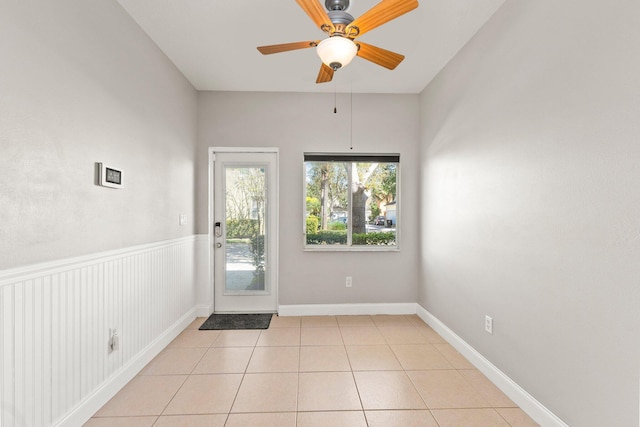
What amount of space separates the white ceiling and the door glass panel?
1.08 m

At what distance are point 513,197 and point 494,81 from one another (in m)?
0.90

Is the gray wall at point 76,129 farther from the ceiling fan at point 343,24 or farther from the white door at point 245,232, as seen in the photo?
the ceiling fan at point 343,24

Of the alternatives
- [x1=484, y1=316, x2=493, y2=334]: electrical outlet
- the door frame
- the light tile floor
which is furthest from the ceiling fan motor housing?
the light tile floor

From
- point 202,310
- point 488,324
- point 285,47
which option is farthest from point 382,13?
point 202,310

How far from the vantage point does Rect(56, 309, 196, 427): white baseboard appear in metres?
1.87

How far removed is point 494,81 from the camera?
2398 mm

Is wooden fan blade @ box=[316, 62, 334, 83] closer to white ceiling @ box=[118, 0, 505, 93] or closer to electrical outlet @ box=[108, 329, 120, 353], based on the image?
white ceiling @ box=[118, 0, 505, 93]

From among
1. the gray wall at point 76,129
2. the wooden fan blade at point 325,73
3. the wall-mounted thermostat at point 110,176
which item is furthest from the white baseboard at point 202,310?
the wooden fan blade at point 325,73

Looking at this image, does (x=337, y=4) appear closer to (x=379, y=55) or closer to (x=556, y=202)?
(x=379, y=55)

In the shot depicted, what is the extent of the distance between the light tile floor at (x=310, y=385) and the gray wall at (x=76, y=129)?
1.08 metres

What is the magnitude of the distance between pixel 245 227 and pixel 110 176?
196cm

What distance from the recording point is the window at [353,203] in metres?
3.98

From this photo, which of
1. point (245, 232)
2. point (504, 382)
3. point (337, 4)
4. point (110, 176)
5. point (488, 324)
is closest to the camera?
point (337, 4)

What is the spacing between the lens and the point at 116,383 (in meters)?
2.24
